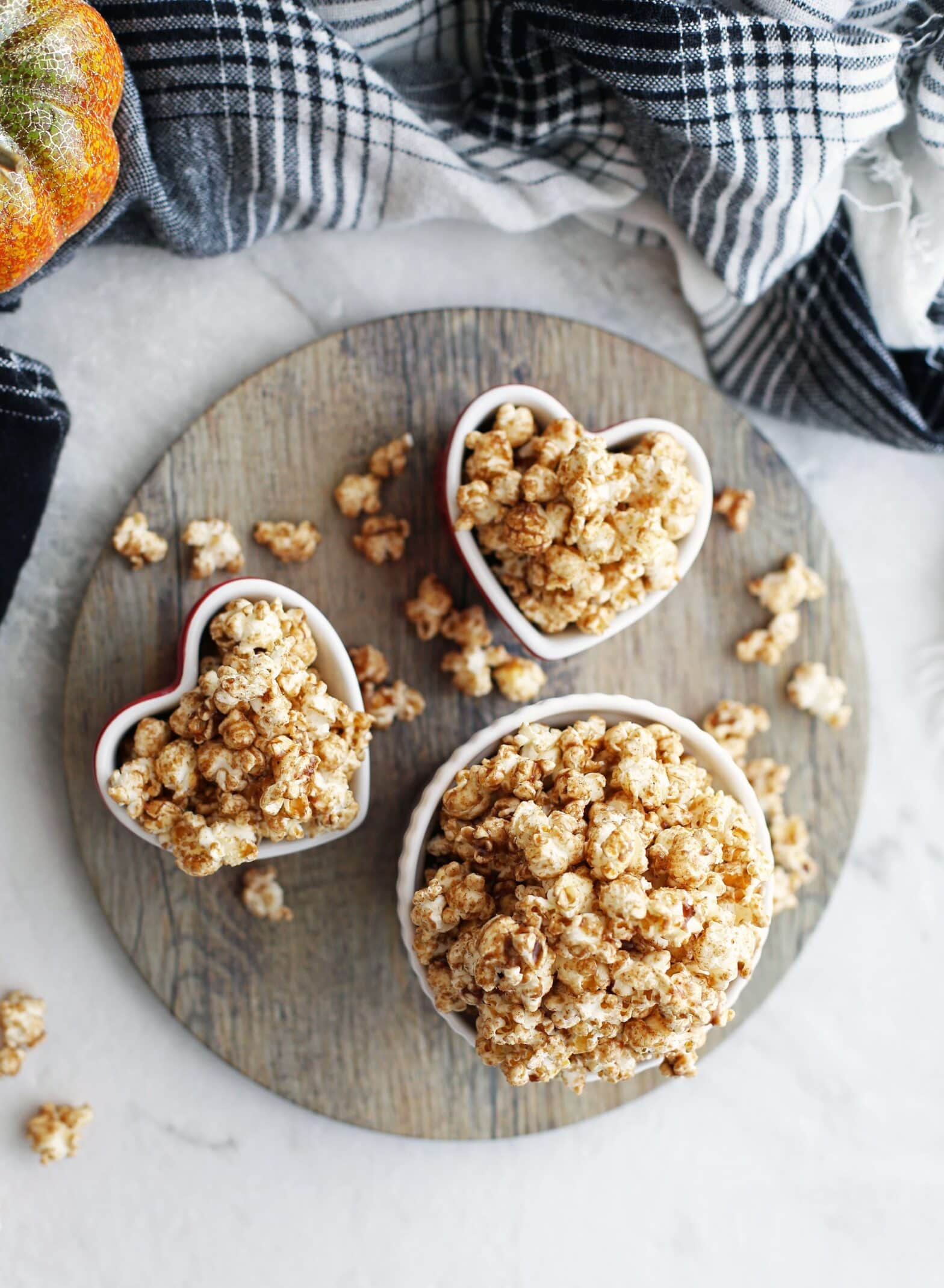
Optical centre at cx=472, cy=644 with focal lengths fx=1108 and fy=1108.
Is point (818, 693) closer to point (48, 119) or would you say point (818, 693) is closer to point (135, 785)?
point (135, 785)

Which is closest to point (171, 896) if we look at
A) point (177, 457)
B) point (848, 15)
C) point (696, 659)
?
point (177, 457)

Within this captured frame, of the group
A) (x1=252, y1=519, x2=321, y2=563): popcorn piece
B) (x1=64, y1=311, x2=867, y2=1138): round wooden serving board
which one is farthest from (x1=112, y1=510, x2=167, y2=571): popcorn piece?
(x1=252, y1=519, x2=321, y2=563): popcorn piece

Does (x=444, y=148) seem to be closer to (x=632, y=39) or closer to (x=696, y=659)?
(x=632, y=39)

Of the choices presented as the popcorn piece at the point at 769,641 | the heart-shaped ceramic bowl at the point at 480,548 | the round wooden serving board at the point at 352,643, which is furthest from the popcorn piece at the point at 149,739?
the popcorn piece at the point at 769,641

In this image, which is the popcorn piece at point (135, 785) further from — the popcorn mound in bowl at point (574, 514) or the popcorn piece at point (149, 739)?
the popcorn mound in bowl at point (574, 514)

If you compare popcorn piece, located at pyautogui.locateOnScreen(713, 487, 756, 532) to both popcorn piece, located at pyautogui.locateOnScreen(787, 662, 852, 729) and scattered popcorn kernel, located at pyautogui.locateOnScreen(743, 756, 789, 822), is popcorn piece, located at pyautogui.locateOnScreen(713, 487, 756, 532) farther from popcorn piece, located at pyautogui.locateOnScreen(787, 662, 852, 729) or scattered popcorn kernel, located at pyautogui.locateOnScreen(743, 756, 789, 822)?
scattered popcorn kernel, located at pyautogui.locateOnScreen(743, 756, 789, 822)

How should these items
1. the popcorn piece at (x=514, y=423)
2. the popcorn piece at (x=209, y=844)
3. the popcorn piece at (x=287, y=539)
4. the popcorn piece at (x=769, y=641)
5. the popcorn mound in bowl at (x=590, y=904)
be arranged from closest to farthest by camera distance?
the popcorn mound in bowl at (x=590, y=904) < the popcorn piece at (x=209, y=844) < the popcorn piece at (x=514, y=423) < the popcorn piece at (x=287, y=539) < the popcorn piece at (x=769, y=641)
